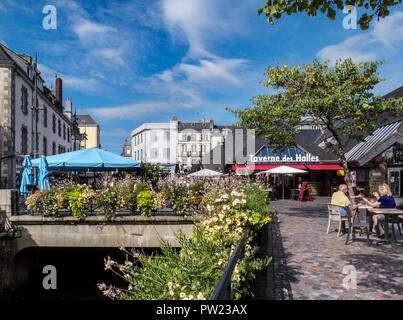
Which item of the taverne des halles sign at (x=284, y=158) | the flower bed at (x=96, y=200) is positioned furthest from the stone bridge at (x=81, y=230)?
the taverne des halles sign at (x=284, y=158)

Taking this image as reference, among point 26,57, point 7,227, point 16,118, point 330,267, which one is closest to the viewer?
point 330,267

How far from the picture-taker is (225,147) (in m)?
32.7

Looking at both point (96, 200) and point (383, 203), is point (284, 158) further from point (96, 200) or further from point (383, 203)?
point (96, 200)

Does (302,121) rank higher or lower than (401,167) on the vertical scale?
higher

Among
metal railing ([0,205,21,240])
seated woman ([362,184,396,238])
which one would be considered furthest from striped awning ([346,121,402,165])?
metal railing ([0,205,21,240])

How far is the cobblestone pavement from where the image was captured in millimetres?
4734

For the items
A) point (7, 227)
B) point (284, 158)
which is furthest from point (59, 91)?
point (7, 227)

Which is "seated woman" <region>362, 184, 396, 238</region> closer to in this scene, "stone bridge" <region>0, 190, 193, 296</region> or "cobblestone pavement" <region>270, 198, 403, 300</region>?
"cobblestone pavement" <region>270, 198, 403, 300</region>

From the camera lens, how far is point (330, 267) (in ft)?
19.8

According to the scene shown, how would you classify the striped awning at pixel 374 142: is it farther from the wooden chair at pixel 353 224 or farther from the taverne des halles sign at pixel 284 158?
the wooden chair at pixel 353 224

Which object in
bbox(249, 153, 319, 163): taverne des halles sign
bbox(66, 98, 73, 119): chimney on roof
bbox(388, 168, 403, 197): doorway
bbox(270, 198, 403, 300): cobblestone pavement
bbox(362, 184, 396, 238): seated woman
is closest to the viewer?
bbox(270, 198, 403, 300): cobblestone pavement
